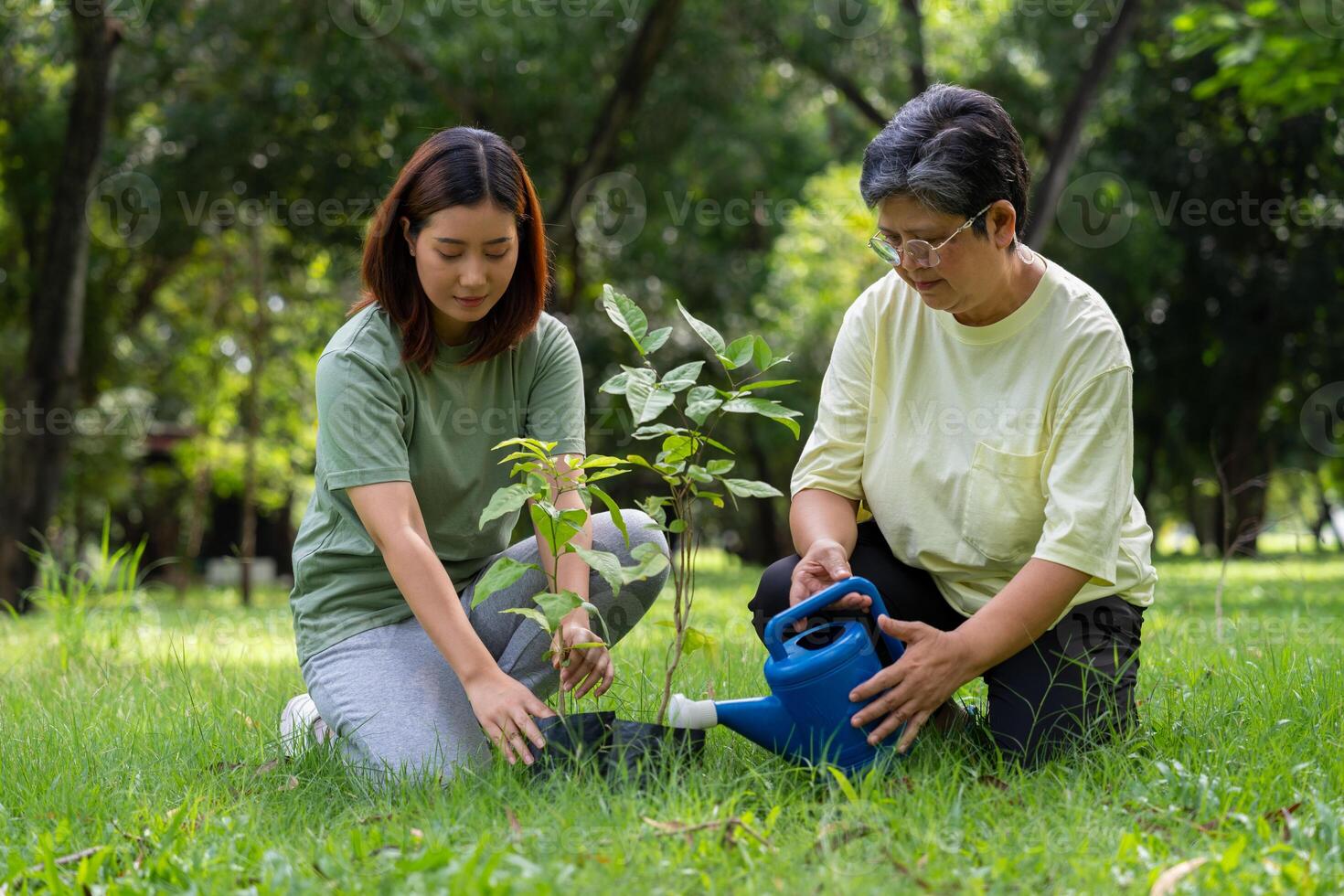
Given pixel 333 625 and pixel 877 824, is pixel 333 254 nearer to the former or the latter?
pixel 333 625

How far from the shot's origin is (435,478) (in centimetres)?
296

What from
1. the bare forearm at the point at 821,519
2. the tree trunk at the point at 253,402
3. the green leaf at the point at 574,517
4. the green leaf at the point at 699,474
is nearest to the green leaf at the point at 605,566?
the green leaf at the point at 574,517

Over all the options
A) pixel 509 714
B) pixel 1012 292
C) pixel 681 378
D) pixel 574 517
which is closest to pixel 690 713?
pixel 509 714

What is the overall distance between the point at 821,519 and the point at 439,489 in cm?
88

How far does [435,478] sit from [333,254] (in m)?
9.31

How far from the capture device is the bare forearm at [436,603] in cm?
256

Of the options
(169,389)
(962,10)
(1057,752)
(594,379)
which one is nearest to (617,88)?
(594,379)

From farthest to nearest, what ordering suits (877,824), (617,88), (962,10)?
(962,10)
(617,88)
(877,824)

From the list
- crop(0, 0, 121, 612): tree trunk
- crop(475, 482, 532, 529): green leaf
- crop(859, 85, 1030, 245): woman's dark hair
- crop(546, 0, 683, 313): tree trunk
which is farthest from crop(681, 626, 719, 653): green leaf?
Answer: crop(546, 0, 683, 313): tree trunk

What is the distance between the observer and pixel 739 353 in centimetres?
247

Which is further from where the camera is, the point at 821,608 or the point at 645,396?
the point at 821,608

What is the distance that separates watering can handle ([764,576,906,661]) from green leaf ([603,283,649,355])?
1.90ft

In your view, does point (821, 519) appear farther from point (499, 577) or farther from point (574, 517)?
point (499, 577)

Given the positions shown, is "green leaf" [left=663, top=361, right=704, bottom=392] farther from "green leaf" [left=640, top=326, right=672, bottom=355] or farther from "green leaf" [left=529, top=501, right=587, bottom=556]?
"green leaf" [left=529, top=501, right=587, bottom=556]
